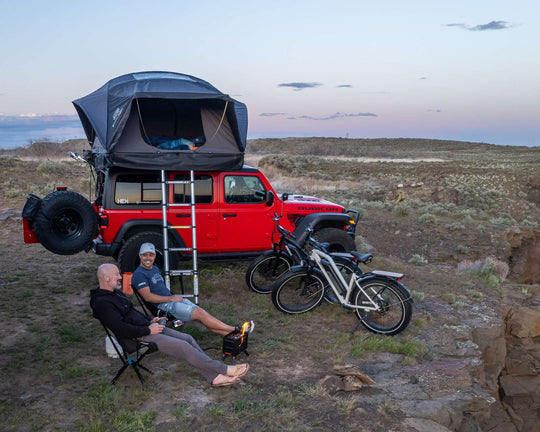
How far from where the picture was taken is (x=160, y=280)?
6121 mm

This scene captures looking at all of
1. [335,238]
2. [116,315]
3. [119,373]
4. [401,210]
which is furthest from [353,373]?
[401,210]

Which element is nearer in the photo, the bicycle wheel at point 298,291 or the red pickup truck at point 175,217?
the bicycle wheel at point 298,291

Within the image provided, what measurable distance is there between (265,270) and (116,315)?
3.90 m

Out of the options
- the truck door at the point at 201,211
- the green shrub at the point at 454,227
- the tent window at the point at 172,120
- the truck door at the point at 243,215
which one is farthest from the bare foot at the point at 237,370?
the green shrub at the point at 454,227

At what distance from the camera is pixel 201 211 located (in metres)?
8.41

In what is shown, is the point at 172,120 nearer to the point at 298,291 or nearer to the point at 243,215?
the point at 243,215

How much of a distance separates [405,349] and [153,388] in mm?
3138

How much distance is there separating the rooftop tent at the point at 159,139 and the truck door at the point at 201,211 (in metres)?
0.52

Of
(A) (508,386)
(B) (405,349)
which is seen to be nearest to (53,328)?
(B) (405,349)

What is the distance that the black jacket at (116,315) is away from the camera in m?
4.89

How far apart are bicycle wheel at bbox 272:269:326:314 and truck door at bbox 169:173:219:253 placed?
1.77 m

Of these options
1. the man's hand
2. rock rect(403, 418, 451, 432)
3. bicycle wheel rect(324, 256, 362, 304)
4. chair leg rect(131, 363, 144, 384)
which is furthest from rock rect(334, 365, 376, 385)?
chair leg rect(131, 363, 144, 384)

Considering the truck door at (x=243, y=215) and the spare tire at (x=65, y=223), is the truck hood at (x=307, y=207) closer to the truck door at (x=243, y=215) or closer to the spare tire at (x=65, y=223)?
the truck door at (x=243, y=215)

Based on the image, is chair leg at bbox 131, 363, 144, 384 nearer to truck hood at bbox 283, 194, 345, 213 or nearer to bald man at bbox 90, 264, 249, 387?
bald man at bbox 90, 264, 249, 387
